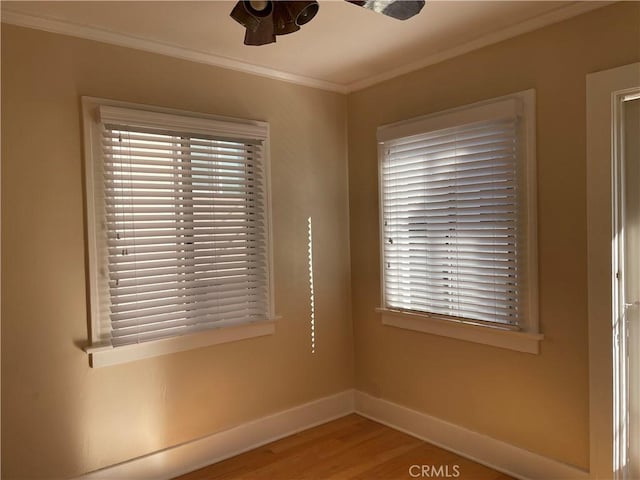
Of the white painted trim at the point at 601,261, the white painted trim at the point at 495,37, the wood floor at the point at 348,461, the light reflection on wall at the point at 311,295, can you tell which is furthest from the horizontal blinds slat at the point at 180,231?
the white painted trim at the point at 601,261

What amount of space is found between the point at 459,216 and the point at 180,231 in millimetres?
1670

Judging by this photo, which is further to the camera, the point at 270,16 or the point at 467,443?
the point at 467,443

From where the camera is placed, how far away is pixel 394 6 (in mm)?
1700

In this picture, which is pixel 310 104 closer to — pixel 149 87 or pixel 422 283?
pixel 149 87

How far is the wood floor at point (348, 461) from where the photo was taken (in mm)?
2812

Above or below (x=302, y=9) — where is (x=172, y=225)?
below

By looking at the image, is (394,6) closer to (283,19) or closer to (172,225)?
(283,19)

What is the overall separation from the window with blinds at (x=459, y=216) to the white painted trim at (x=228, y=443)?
92 cm

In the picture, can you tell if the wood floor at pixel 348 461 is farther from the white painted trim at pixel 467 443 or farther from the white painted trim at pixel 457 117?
the white painted trim at pixel 457 117

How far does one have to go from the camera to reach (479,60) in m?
2.85

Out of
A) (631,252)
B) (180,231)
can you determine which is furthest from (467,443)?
(180,231)

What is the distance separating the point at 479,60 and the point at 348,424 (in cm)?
260

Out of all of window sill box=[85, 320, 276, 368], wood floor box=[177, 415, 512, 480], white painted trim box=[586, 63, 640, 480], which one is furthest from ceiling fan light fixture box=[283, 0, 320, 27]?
wood floor box=[177, 415, 512, 480]

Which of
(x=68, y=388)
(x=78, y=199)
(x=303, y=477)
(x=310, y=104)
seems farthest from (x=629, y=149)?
(x=68, y=388)
